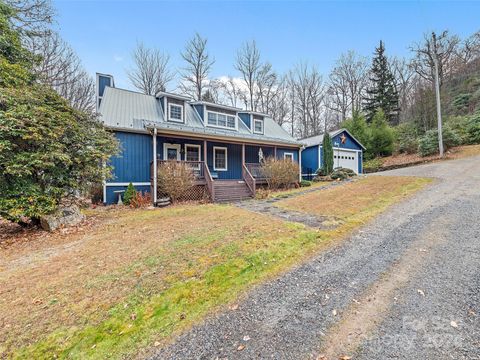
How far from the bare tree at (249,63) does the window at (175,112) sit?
16.0 m

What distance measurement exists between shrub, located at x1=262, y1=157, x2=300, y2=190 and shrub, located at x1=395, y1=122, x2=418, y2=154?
48.9 feet

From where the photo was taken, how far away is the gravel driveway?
81.7 inches

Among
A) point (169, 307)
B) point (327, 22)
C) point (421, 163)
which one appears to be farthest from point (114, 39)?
point (421, 163)

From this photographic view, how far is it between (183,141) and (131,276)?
986 cm

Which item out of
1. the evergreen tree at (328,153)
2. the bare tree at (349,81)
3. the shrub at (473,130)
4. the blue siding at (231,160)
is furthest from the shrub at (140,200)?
the bare tree at (349,81)

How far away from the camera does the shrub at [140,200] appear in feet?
31.7

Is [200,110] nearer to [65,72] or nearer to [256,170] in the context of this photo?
[256,170]

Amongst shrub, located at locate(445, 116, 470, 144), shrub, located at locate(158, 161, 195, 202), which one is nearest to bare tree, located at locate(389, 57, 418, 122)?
shrub, located at locate(445, 116, 470, 144)

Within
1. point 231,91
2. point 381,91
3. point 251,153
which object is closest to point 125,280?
point 251,153

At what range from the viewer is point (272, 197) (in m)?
10.8

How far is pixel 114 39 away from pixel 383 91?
28.8 m

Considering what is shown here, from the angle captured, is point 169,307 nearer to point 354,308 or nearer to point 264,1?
point 354,308

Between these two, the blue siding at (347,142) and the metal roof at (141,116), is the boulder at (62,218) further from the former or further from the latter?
the blue siding at (347,142)

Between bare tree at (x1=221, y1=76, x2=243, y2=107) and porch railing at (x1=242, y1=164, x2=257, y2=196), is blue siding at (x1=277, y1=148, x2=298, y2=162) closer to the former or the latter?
porch railing at (x1=242, y1=164, x2=257, y2=196)
